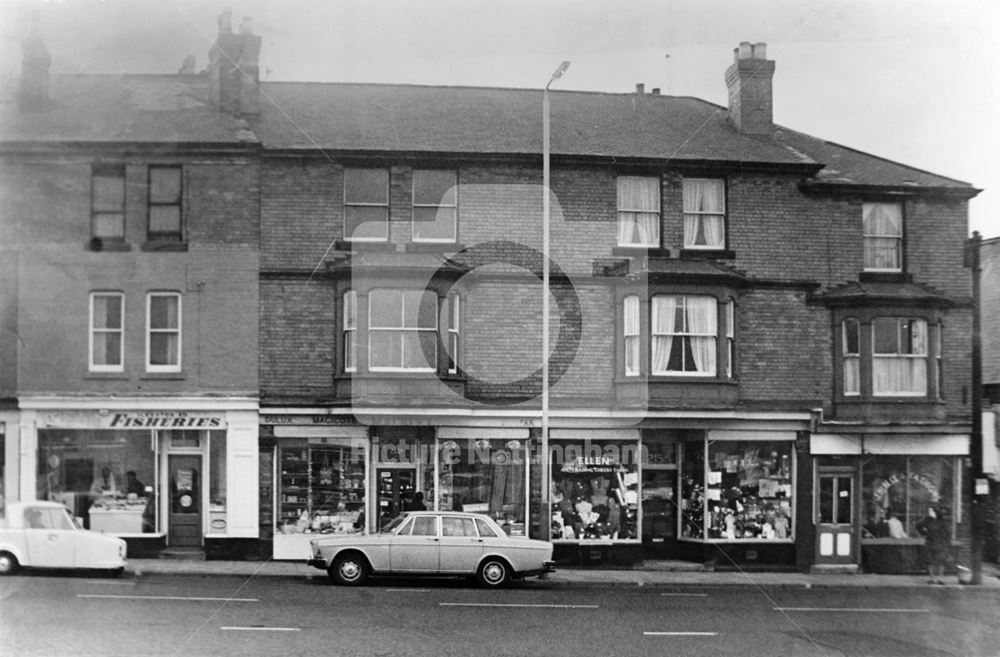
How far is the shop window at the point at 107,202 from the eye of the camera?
696 inches

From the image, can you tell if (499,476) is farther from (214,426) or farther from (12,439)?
(12,439)

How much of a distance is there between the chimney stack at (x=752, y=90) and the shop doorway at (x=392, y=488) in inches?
421

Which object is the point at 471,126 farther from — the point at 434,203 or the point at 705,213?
the point at 705,213

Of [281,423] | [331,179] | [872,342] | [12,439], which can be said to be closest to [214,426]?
[281,423]

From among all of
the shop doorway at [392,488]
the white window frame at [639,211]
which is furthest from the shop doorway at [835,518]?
the shop doorway at [392,488]

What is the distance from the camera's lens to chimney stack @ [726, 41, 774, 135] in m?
22.3

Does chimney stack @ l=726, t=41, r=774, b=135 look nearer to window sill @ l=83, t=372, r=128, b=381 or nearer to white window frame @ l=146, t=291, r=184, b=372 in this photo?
white window frame @ l=146, t=291, r=184, b=372

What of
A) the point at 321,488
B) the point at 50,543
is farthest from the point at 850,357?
the point at 50,543

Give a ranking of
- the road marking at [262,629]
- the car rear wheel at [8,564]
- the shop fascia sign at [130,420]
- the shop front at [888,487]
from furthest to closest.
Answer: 1. the shop front at [888,487]
2. the shop fascia sign at [130,420]
3. the car rear wheel at [8,564]
4. the road marking at [262,629]

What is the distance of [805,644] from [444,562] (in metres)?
6.17

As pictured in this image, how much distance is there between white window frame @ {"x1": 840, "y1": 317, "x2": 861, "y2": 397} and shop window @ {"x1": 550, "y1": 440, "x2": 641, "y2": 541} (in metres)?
4.91

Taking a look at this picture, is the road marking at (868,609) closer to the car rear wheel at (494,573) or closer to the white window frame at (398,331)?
the car rear wheel at (494,573)

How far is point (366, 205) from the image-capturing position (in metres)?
20.2

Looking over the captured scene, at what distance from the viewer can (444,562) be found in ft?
55.2
